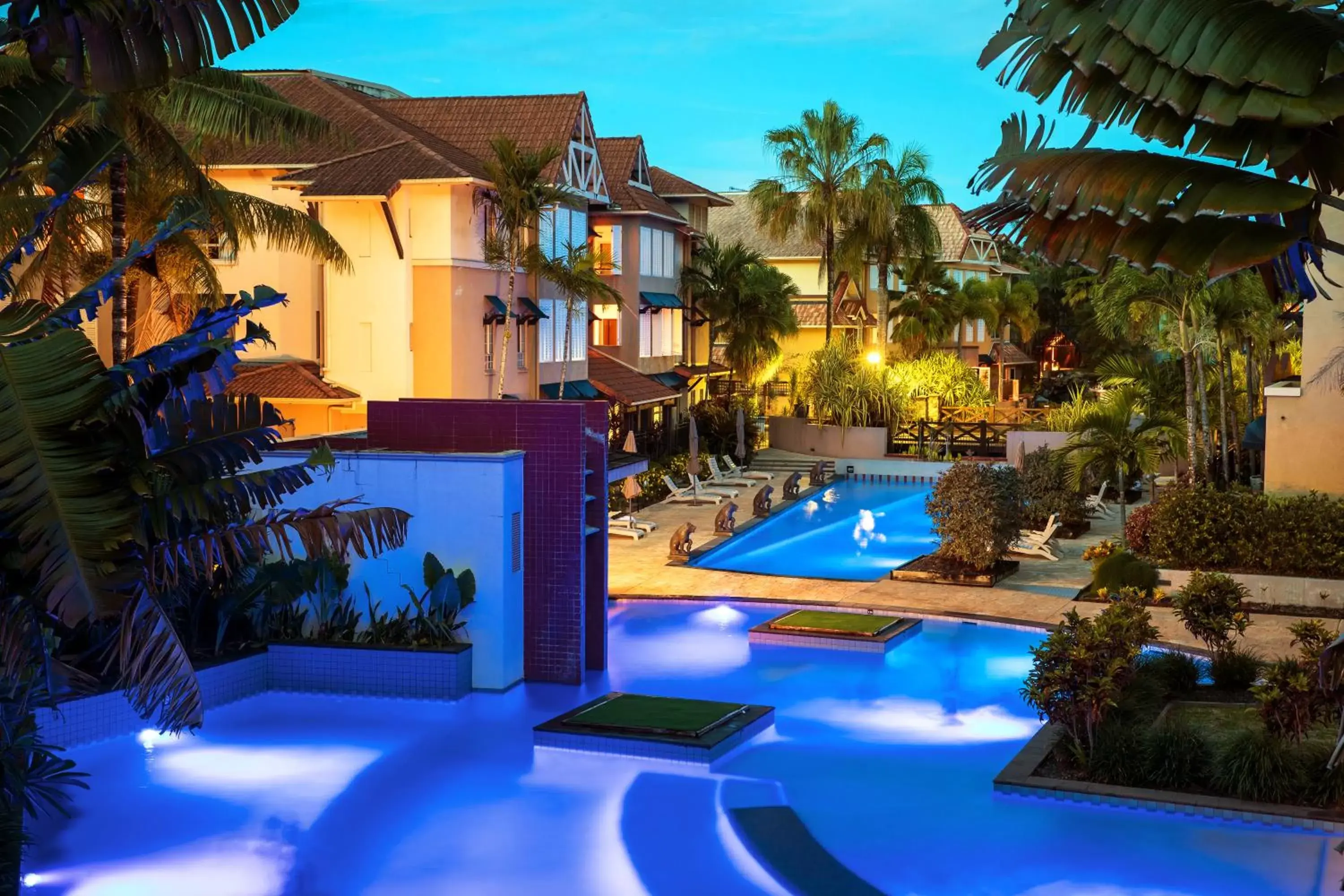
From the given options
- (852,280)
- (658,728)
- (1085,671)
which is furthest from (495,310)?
(852,280)

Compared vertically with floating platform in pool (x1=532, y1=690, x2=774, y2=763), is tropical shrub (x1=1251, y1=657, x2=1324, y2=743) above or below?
above

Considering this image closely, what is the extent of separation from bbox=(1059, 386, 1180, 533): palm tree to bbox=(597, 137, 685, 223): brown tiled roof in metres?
18.0

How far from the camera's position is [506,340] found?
3200 centimetres

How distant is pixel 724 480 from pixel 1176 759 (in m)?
25.0

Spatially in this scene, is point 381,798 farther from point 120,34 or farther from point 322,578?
point 120,34

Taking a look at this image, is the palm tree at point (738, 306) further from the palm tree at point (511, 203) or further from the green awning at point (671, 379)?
the palm tree at point (511, 203)

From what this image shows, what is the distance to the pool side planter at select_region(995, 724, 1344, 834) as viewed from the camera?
11602 mm

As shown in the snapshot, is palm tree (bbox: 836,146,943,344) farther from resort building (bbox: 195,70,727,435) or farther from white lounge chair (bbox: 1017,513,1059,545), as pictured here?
white lounge chair (bbox: 1017,513,1059,545)

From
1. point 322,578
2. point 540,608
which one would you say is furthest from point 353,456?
point 540,608

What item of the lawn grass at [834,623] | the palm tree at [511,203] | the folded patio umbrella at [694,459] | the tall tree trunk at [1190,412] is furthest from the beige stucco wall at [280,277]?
the tall tree trunk at [1190,412]

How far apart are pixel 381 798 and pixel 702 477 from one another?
25.3 meters

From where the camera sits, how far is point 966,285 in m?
61.0

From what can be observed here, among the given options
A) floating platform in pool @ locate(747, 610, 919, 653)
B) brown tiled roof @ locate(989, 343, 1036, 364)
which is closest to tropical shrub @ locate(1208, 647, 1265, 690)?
floating platform in pool @ locate(747, 610, 919, 653)

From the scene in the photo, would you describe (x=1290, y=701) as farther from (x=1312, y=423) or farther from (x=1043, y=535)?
(x=1043, y=535)
